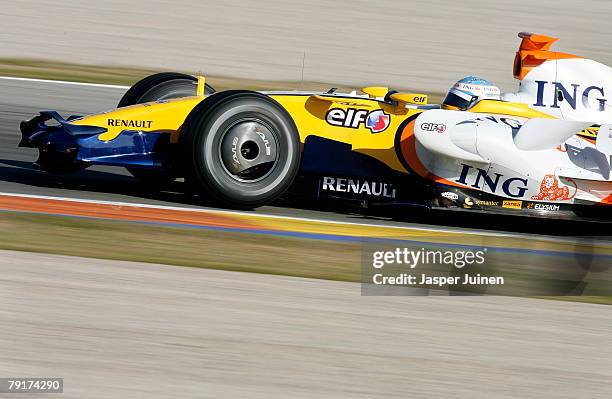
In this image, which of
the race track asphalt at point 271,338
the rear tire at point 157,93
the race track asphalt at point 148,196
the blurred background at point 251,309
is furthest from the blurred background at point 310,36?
the race track asphalt at point 271,338

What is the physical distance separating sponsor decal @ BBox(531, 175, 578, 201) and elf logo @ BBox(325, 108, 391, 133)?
1213mm

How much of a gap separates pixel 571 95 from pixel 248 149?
2.51 metres

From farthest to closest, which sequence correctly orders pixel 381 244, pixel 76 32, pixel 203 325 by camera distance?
pixel 76 32 → pixel 381 244 → pixel 203 325

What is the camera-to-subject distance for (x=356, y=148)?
710 centimetres

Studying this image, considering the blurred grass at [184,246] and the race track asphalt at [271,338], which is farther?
the blurred grass at [184,246]

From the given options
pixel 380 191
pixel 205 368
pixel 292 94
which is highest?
pixel 292 94

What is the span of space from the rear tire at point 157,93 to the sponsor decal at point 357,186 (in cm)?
131

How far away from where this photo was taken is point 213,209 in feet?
23.7

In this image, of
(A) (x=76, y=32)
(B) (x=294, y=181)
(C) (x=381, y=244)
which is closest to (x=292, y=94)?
(B) (x=294, y=181)

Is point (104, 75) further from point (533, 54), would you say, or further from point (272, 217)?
point (533, 54)

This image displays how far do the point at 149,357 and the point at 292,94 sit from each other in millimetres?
3198

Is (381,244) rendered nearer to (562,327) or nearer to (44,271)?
(562,327)

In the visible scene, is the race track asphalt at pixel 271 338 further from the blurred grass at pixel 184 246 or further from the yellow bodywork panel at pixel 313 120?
the yellow bodywork panel at pixel 313 120

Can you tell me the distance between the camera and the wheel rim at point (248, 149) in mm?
6867
